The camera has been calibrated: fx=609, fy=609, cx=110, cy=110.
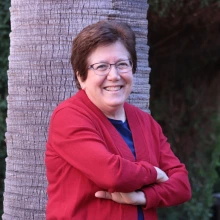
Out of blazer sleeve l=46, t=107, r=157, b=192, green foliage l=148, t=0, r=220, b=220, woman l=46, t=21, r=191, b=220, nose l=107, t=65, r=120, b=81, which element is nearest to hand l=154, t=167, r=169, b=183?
woman l=46, t=21, r=191, b=220

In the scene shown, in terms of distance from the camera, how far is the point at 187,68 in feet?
24.2

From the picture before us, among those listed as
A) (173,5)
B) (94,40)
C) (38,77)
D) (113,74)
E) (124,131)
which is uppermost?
(173,5)

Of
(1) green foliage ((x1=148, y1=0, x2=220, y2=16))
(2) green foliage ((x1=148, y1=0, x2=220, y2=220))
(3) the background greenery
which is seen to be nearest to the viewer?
(1) green foliage ((x1=148, y1=0, x2=220, y2=16))

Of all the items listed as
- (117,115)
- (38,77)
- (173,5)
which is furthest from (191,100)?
(117,115)

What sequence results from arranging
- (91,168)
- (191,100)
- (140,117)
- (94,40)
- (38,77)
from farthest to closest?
(191,100) < (38,77) < (140,117) < (94,40) < (91,168)

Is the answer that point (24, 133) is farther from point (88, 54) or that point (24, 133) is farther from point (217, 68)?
point (217, 68)

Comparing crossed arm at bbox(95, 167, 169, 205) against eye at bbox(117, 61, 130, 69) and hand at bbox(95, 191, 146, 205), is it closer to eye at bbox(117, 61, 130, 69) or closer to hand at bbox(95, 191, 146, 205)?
hand at bbox(95, 191, 146, 205)

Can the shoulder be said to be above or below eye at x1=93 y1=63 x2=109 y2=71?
below

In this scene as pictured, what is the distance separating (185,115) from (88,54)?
14.9 feet

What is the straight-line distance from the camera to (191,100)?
24.5 feet

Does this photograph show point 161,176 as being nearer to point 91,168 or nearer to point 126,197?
point 126,197

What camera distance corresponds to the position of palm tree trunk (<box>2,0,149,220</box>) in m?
4.01

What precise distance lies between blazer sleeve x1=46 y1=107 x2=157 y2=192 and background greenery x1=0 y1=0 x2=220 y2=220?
140 inches

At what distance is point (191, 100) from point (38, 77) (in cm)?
373
